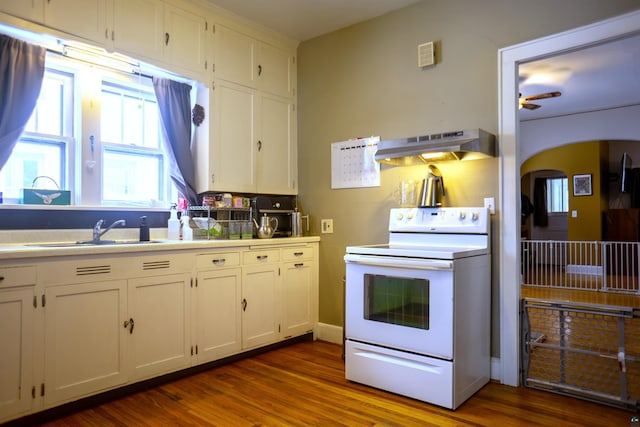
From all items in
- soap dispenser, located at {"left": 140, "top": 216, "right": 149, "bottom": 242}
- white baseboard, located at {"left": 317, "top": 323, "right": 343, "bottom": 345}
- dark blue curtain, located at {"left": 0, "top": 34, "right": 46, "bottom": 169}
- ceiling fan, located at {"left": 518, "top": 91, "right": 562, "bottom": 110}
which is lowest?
white baseboard, located at {"left": 317, "top": 323, "right": 343, "bottom": 345}

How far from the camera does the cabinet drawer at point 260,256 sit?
10.6ft

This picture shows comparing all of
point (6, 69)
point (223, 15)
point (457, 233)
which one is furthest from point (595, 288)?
point (6, 69)

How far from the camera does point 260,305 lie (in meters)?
3.33

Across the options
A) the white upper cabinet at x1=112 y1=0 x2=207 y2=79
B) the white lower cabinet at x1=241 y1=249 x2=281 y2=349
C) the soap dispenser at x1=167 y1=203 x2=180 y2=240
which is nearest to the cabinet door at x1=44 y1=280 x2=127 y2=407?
the soap dispenser at x1=167 y1=203 x2=180 y2=240

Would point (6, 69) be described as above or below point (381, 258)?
above

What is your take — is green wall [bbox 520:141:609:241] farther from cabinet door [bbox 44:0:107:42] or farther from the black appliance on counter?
cabinet door [bbox 44:0:107:42]

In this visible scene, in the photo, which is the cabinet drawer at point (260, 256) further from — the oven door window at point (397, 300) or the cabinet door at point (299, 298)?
the oven door window at point (397, 300)

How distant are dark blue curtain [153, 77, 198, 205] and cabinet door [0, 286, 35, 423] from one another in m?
1.44

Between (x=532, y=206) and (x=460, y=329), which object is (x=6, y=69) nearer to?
(x=460, y=329)

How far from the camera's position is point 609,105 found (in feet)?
21.9

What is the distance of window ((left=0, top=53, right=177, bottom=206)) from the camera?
2.84 m

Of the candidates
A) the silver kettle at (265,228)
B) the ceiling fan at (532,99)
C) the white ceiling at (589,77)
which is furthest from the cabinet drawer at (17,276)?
the ceiling fan at (532,99)

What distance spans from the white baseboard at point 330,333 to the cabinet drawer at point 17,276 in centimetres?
232

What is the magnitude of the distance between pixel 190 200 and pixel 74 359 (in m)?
1.47
